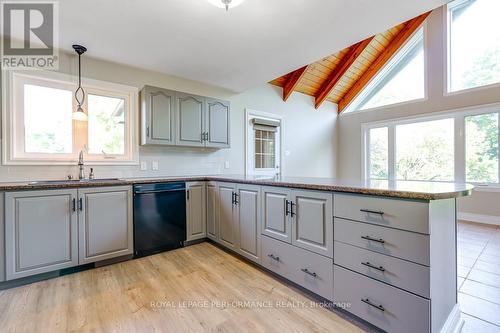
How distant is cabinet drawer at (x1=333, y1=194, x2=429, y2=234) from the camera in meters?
1.23

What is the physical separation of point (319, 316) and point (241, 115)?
345cm

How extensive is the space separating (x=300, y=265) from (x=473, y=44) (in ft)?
17.2

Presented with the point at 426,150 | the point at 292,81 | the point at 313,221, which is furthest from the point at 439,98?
the point at 313,221

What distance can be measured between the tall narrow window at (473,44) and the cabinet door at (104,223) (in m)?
5.87

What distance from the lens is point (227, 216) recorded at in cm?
275

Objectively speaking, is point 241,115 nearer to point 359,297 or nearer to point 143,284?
point 143,284

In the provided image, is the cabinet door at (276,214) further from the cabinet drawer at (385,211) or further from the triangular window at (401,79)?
the triangular window at (401,79)

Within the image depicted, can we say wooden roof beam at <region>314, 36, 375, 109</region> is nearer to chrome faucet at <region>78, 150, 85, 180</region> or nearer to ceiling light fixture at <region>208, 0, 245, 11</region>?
ceiling light fixture at <region>208, 0, 245, 11</region>

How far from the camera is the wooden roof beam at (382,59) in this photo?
4.72 metres

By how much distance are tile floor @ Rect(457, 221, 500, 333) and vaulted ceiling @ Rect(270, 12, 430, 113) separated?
366 cm

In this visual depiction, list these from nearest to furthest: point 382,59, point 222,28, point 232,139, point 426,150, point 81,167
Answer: point 222,28 → point 81,167 → point 232,139 → point 426,150 → point 382,59

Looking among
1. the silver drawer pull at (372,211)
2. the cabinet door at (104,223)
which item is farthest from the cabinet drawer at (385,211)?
the cabinet door at (104,223)

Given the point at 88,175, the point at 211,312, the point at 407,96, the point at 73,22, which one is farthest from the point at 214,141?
the point at 407,96

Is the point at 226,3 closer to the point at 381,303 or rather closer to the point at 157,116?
the point at 157,116
